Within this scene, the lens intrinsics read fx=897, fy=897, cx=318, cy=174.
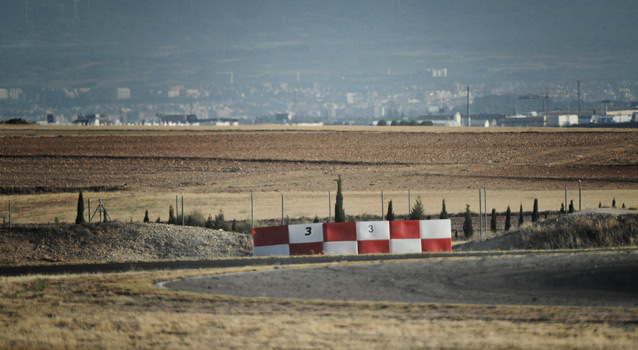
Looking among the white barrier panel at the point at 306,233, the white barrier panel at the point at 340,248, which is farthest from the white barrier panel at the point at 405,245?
the white barrier panel at the point at 306,233

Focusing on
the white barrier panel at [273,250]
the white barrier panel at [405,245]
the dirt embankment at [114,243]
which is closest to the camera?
the white barrier panel at [405,245]

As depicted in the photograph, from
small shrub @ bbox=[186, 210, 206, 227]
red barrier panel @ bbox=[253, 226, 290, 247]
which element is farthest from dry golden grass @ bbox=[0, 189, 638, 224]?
red barrier panel @ bbox=[253, 226, 290, 247]

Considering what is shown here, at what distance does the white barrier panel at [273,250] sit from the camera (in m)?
29.0

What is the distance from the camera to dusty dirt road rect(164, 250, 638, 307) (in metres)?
18.6

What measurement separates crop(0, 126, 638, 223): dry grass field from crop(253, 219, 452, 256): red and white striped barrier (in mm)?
18590

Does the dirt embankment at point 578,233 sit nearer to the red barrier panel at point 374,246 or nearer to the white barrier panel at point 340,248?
the red barrier panel at point 374,246

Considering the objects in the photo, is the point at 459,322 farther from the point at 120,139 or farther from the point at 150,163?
the point at 120,139

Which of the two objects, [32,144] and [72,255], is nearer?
[72,255]

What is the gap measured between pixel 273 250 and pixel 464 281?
9.98m

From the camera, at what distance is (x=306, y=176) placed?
75.0 m

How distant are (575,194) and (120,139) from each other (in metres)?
74.2

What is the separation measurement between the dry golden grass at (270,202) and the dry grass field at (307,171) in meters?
0.07

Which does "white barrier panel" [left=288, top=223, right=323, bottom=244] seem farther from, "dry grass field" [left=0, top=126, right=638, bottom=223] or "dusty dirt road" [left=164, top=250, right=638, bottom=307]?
"dry grass field" [left=0, top=126, right=638, bottom=223]

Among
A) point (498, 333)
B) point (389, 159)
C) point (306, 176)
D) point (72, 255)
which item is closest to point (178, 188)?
point (306, 176)
